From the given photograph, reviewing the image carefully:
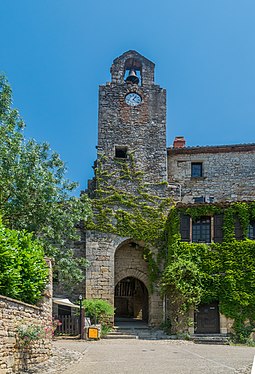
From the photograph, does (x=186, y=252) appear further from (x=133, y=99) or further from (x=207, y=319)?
(x=133, y=99)

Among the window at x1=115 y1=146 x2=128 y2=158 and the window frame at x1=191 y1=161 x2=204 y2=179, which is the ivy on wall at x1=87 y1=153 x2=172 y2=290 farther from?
the window frame at x1=191 y1=161 x2=204 y2=179

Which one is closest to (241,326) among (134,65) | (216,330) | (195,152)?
(216,330)

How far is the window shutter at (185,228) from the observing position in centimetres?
2211

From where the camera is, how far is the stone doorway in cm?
3388

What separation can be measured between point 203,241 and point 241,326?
4.09 metres

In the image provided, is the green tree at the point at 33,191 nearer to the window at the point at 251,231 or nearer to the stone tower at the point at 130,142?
the stone tower at the point at 130,142

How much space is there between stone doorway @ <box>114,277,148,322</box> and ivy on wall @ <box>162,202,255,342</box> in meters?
11.9

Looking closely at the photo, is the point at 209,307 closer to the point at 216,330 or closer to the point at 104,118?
the point at 216,330

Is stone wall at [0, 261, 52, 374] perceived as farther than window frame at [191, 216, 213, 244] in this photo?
No

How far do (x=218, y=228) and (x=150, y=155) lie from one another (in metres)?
6.29

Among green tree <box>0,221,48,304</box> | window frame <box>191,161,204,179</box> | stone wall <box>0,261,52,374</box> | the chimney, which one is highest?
the chimney

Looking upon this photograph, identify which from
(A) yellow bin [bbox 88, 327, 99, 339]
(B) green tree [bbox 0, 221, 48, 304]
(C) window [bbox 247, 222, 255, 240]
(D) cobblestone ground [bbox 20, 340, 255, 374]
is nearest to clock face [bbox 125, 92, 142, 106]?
(C) window [bbox 247, 222, 255, 240]

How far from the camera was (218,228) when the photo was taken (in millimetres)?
21984

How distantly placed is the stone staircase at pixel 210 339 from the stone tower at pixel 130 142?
3.91 metres
